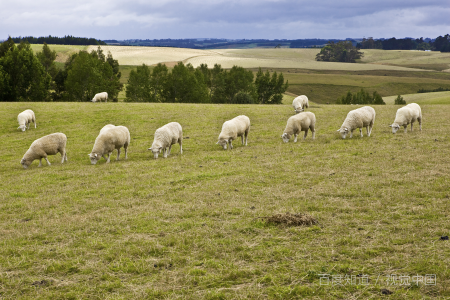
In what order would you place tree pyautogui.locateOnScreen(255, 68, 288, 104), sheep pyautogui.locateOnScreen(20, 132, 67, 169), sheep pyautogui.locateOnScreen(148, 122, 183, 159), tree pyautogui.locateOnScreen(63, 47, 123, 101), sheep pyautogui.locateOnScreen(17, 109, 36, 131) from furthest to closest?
tree pyautogui.locateOnScreen(255, 68, 288, 104) → tree pyautogui.locateOnScreen(63, 47, 123, 101) → sheep pyautogui.locateOnScreen(17, 109, 36, 131) → sheep pyautogui.locateOnScreen(148, 122, 183, 159) → sheep pyautogui.locateOnScreen(20, 132, 67, 169)

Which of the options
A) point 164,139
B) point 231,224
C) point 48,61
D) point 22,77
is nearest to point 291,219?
point 231,224

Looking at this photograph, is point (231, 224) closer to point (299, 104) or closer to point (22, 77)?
point (299, 104)

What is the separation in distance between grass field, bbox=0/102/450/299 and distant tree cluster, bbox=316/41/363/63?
18447cm

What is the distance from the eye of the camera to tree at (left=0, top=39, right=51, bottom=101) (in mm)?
58047

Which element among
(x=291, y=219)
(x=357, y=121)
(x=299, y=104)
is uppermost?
(x=299, y=104)

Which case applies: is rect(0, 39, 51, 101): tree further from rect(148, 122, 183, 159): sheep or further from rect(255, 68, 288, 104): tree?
rect(255, 68, 288, 104): tree

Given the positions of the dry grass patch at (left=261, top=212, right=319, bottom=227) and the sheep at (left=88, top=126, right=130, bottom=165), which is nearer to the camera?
the dry grass patch at (left=261, top=212, right=319, bottom=227)

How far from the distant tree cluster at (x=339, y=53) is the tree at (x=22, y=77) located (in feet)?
514

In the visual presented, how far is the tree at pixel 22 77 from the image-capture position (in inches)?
2285

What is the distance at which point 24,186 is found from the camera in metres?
14.4

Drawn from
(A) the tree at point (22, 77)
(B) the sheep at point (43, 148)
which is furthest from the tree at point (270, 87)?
(B) the sheep at point (43, 148)

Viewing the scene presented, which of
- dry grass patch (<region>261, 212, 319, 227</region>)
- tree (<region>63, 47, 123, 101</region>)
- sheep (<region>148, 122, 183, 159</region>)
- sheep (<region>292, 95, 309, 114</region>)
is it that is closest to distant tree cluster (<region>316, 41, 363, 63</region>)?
tree (<region>63, 47, 123, 101</region>)

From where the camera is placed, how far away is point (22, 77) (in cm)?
5916

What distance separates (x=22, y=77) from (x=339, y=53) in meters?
171
